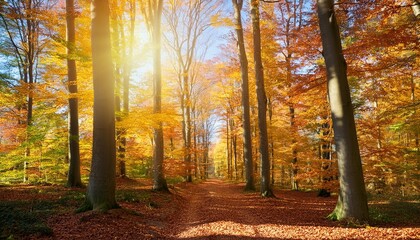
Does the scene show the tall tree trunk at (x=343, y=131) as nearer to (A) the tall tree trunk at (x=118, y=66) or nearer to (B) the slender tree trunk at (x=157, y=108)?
(B) the slender tree trunk at (x=157, y=108)

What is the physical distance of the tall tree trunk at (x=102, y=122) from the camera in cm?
657

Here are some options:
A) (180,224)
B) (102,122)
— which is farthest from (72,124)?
(180,224)

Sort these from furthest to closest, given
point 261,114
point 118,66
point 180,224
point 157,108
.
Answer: point 118,66 < point 157,108 < point 261,114 < point 180,224

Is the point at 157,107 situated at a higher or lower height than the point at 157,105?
lower

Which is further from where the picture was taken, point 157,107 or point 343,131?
point 157,107

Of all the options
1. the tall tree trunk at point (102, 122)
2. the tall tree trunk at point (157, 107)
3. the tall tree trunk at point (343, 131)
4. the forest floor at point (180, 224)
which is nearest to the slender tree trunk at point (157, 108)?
the tall tree trunk at point (157, 107)

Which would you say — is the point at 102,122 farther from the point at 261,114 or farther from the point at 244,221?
the point at 261,114

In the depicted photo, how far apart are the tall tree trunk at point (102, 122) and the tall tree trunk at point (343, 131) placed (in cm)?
580

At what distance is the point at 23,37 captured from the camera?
59.2ft

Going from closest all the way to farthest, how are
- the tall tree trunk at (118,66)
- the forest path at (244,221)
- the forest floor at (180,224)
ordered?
the forest floor at (180,224)
the forest path at (244,221)
the tall tree trunk at (118,66)

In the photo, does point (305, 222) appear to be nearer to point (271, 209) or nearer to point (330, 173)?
point (271, 209)

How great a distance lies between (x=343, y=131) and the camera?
6492 mm

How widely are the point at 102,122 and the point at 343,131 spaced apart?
241 inches

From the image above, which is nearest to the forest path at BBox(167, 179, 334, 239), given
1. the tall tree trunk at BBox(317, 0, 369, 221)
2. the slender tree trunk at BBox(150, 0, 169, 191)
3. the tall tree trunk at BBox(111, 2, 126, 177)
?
the tall tree trunk at BBox(317, 0, 369, 221)
